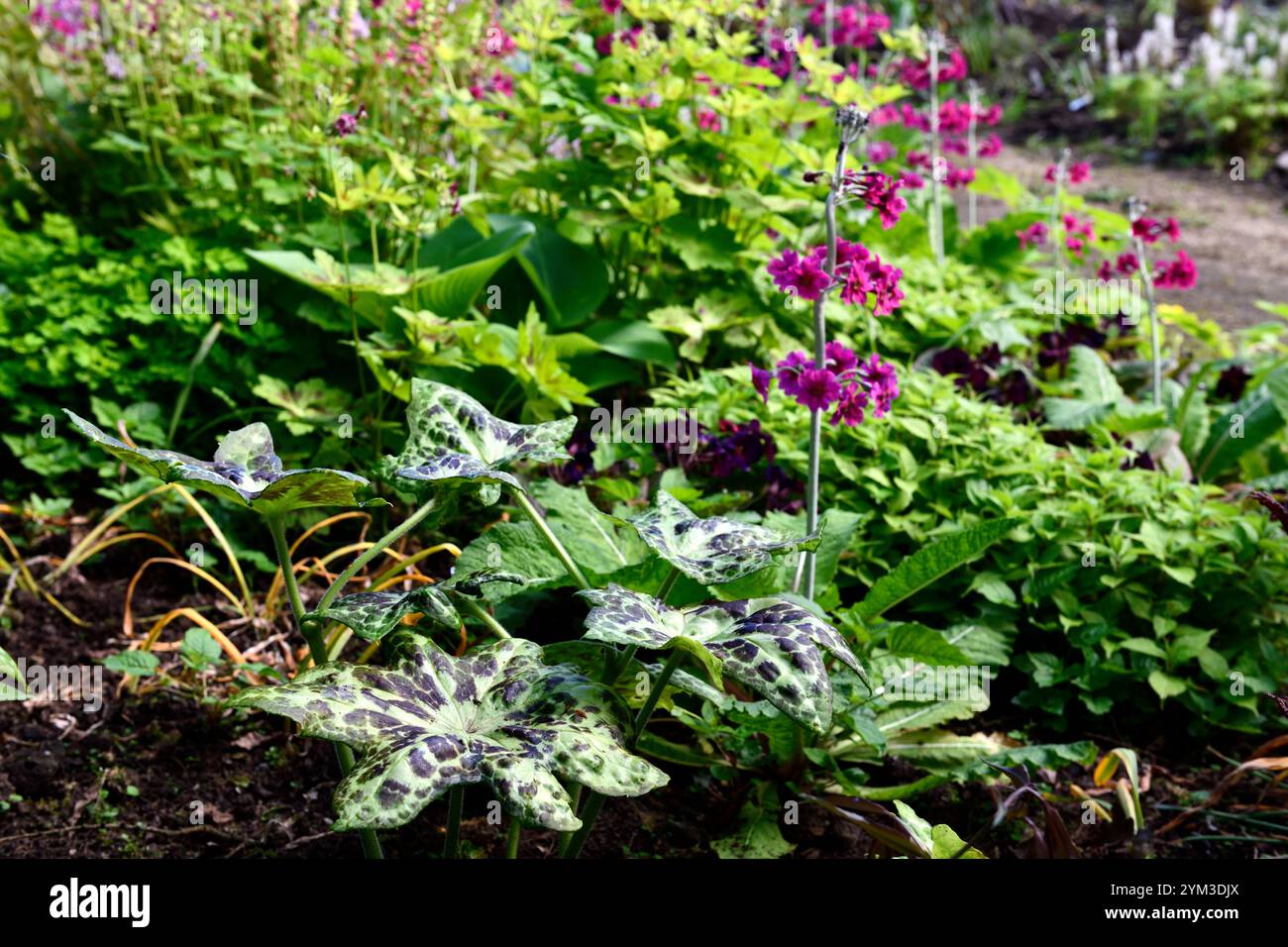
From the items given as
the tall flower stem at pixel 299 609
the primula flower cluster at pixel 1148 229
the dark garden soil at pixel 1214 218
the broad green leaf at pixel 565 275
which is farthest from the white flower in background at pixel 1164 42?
the tall flower stem at pixel 299 609

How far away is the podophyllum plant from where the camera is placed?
1.24 metres

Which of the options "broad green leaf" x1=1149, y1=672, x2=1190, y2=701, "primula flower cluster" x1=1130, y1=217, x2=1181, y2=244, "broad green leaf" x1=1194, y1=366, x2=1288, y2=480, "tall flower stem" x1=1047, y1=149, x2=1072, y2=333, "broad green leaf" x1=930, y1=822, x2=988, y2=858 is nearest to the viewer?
"broad green leaf" x1=930, y1=822, x2=988, y2=858

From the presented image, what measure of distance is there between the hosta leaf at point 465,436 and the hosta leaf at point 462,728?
260 mm

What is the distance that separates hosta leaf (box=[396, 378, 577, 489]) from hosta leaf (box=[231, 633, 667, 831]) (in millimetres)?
260

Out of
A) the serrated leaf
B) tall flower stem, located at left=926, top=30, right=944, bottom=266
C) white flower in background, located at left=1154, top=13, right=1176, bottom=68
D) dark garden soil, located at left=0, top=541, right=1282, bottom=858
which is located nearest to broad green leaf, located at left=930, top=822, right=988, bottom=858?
dark garden soil, located at left=0, top=541, right=1282, bottom=858

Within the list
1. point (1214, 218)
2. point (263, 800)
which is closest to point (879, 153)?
point (1214, 218)

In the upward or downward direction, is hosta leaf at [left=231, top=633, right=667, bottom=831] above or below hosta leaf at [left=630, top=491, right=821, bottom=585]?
below

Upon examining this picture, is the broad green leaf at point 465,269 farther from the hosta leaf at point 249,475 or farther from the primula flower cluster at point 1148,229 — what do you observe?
the primula flower cluster at point 1148,229

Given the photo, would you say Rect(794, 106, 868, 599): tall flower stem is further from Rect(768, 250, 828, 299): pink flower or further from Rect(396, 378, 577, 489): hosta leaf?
Rect(396, 378, 577, 489): hosta leaf

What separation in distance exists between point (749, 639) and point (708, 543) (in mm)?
225

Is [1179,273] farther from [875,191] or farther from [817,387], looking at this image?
[817,387]
